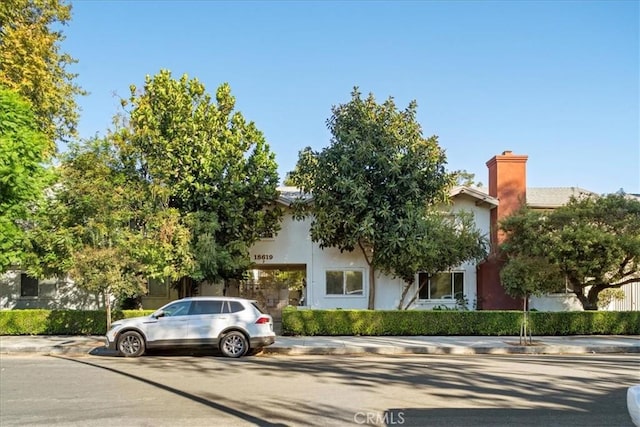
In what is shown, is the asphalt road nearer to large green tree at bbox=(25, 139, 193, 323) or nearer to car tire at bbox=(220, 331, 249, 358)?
car tire at bbox=(220, 331, 249, 358)

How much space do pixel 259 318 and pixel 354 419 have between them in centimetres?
806

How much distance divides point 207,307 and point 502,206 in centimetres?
1508

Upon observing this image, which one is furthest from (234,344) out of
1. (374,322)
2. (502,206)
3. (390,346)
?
(502,206)

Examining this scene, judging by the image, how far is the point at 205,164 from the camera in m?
21.8

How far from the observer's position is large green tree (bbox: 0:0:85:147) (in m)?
22.4

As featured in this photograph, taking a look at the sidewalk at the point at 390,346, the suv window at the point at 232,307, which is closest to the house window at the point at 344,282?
the sidewalk at the point at 390,346

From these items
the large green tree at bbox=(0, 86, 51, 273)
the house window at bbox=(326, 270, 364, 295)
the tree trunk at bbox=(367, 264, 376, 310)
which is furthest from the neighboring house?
the large green tree at bbox=(0, 86, 51, 273)

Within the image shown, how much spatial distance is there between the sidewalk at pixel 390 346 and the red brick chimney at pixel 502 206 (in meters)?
5.98

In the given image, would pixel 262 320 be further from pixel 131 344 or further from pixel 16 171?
pixel 16 171

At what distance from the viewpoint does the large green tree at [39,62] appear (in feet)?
73.6

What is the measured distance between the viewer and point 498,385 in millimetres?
10336

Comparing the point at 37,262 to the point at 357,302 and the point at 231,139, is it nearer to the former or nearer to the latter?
the point at 231,139

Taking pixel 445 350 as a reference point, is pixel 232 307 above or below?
above

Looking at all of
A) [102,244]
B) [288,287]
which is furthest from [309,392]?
[288,287]
